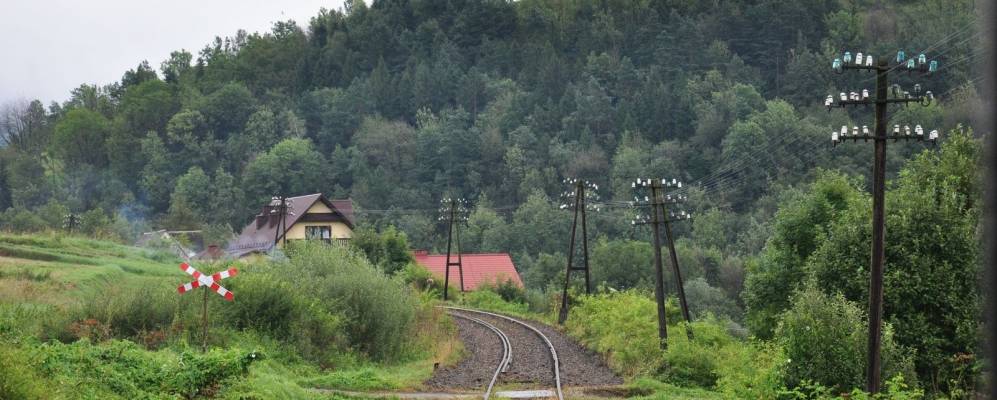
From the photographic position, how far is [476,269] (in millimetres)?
61906

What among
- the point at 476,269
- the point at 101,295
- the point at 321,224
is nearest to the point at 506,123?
the point at 476,269

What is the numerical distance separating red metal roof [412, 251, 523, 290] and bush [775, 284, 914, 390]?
3990cm

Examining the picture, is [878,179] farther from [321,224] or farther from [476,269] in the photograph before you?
[321,224]

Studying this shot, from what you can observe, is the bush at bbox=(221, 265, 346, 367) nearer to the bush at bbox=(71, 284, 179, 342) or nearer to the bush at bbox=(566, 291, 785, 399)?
the bush at bbox=(71, 284, 179, 342)

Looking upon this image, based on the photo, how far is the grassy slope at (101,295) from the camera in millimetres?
15875

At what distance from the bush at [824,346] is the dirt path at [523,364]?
5.49 m

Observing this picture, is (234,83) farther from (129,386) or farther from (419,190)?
(129,386)

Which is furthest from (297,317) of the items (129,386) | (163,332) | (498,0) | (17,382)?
(498,0)

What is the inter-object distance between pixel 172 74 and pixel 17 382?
148981 mm

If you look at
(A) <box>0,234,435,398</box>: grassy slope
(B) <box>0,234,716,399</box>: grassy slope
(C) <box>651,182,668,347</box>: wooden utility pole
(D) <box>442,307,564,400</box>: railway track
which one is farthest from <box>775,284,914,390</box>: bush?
(C) <box>651,182,668,347</box>: wooden utility pole

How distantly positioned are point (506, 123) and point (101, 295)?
104 metres

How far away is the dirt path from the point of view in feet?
68.8

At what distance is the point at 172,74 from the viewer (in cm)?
15100

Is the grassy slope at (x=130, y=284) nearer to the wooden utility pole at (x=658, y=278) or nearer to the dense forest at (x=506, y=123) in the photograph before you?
the wooden utility pole at (x=658, y=278)
